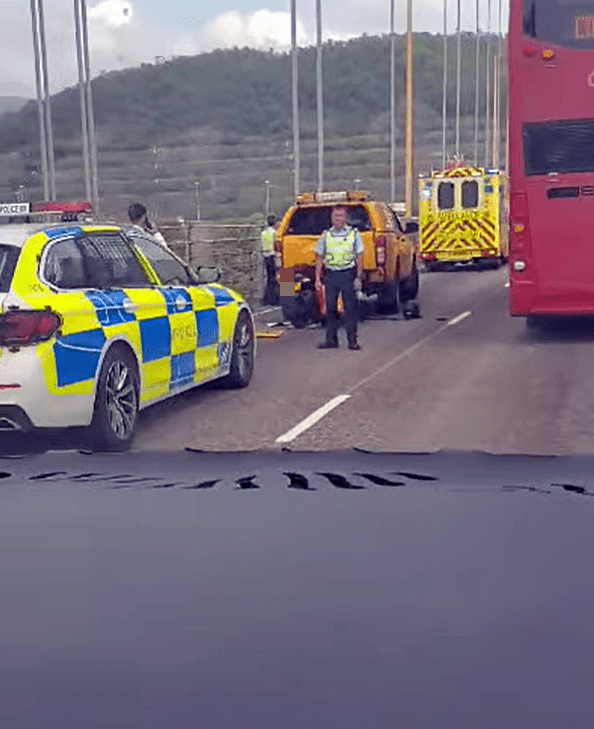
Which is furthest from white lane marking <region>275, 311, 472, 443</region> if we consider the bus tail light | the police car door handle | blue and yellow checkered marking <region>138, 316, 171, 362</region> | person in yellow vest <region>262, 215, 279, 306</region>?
person in yellow vest <region>262, 215, 279, 306</region>

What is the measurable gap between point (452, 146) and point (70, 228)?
8893cm

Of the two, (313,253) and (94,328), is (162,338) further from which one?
(313,253)

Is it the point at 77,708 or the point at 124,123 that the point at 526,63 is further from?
the point at 124,123

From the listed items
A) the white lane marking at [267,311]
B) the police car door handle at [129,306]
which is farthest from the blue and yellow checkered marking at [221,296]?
the white lane marking at [267,311]

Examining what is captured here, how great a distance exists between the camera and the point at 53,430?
7551 mm

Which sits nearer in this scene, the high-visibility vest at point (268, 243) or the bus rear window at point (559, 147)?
the bus rear window at point (559, 147)

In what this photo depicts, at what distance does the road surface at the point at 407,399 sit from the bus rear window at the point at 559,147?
2.04 metres

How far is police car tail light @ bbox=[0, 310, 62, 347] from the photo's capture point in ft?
23.8

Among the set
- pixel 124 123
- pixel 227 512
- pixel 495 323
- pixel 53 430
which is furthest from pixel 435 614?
pixel 124 123

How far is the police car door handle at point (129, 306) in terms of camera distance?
26.7 ft

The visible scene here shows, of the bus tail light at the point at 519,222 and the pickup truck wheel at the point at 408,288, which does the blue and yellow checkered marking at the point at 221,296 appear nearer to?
the bus tail light at the point at 519,222

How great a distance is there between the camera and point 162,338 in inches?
342

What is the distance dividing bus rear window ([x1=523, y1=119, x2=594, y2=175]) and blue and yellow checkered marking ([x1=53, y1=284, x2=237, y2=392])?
475 cm

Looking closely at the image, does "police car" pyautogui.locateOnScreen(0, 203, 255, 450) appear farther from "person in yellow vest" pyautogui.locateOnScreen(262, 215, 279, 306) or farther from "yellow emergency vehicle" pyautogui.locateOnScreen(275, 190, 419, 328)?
"person in yellow vest" pyautogui.locateOnScreen(262, 215, 279, 306)
